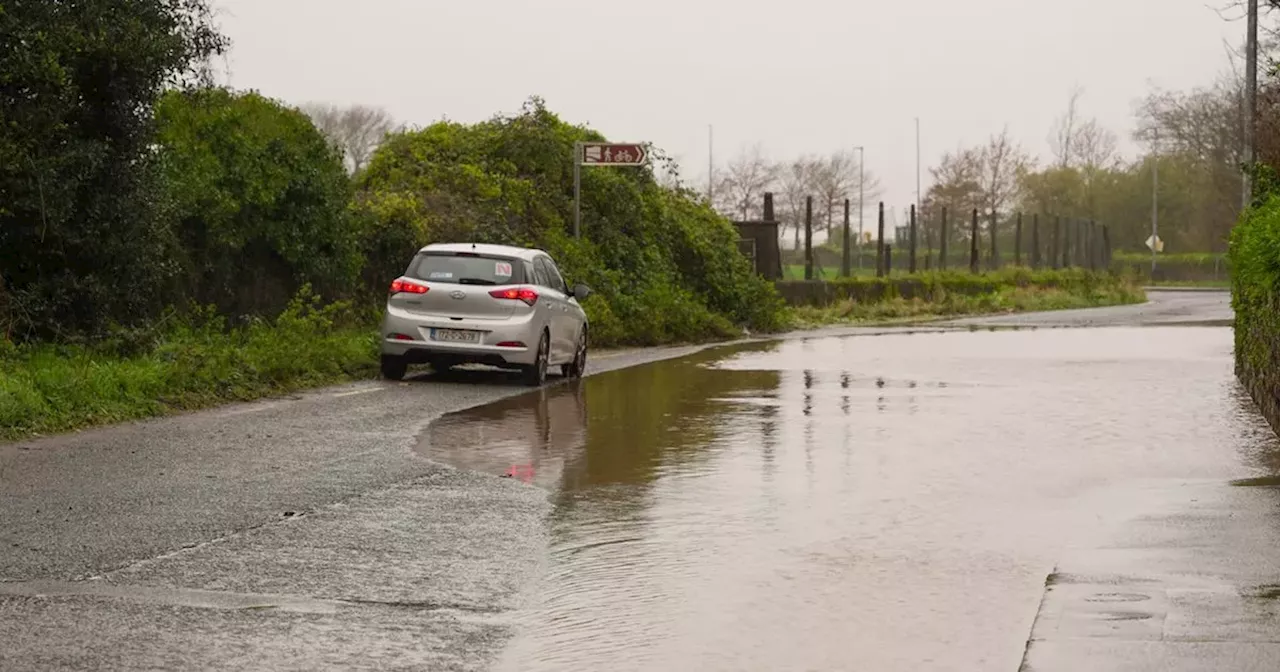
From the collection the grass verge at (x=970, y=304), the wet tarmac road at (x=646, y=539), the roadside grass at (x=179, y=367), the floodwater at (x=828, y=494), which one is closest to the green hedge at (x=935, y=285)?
the grass verge at (x=970, y=304)

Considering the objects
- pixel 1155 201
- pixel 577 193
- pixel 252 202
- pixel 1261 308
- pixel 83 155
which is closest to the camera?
pixel 1261 308

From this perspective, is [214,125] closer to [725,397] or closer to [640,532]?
[725,397]

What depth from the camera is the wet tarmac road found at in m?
7.00

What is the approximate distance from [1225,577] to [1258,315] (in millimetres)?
9982

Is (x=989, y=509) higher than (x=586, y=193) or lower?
lower

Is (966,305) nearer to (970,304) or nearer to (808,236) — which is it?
(970,304)

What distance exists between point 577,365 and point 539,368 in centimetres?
182

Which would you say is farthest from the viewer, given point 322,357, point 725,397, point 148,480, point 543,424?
point 322,357

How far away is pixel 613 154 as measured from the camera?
101 feet

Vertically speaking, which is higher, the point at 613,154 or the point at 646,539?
the point at 613,154

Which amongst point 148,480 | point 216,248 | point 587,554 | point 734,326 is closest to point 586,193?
point 734,326

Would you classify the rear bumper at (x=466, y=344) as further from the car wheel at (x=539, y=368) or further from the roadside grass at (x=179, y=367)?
the roadside grass at (x=179, y=367)

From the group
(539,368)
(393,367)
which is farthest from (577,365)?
(393,367)

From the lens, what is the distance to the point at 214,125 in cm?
2288
